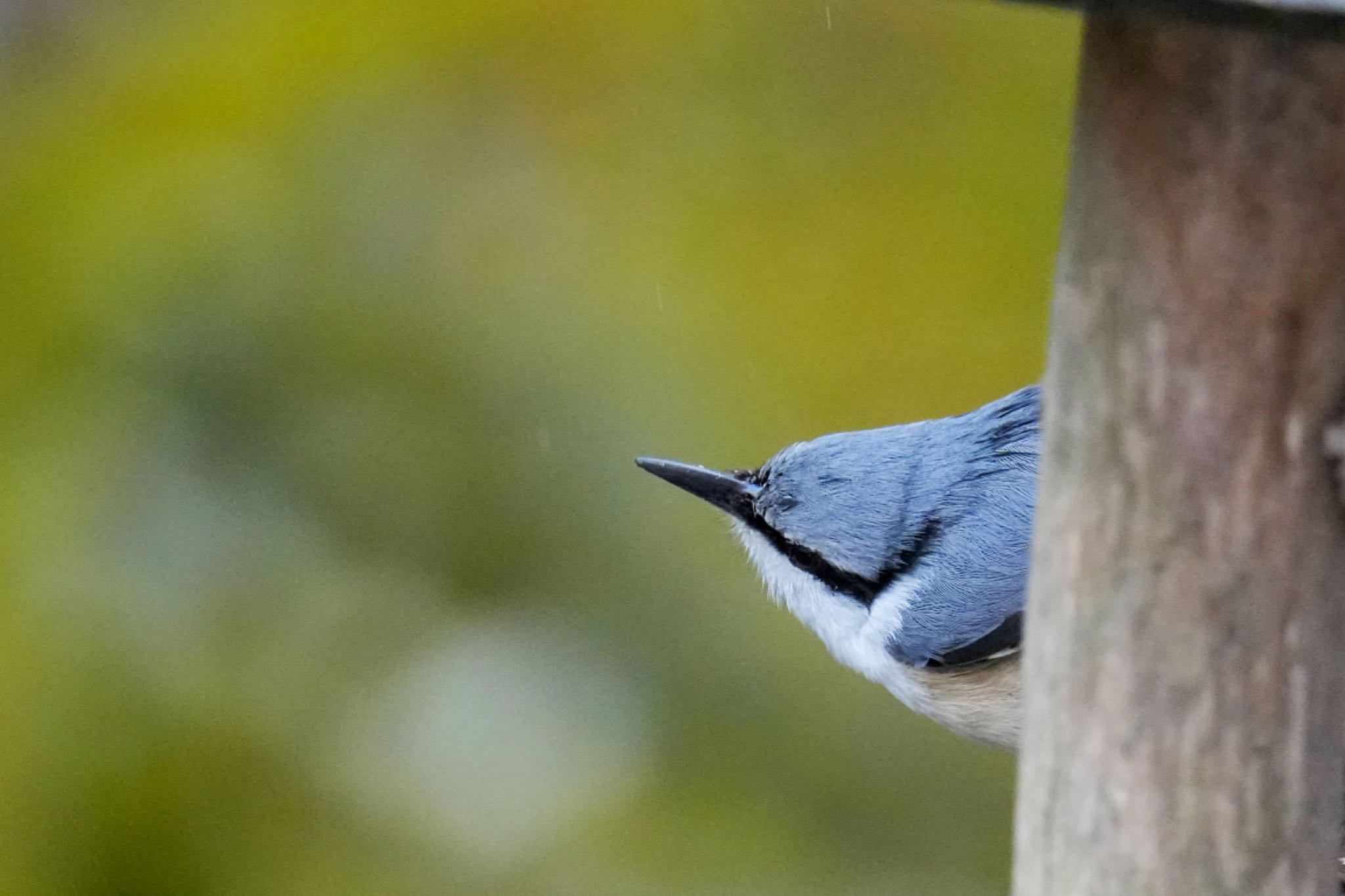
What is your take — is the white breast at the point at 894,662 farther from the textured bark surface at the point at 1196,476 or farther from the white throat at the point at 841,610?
the textured bark surface at the point at 1196,476

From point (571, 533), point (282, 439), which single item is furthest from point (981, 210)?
point (282, 439)

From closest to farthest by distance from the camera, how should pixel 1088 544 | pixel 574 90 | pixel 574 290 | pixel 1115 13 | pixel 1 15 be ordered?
pixel 1115 13, pixel 1088 544, pixel 574 290, pixel 574 90, pixel 1 15

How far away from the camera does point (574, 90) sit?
135 inches

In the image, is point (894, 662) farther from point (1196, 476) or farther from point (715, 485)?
point (1196, 476)

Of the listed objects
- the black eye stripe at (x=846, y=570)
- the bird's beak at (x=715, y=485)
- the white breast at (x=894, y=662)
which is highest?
the bird's beak at (x=715, y=485)

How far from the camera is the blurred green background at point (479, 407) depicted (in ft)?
9.02

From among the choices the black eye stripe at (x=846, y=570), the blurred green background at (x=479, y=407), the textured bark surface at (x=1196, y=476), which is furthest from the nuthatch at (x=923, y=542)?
the blurred green background at (x=479, y=407)

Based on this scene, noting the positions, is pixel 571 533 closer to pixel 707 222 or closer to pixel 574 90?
pixel 707 222

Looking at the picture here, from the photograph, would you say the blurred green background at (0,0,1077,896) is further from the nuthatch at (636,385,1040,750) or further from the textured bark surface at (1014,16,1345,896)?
the textured bark surface at (1014,16,1345,896)

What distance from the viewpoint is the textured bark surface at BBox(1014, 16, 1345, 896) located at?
38.8 inches

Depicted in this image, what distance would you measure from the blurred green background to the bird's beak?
928mm

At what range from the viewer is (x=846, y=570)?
1907mm

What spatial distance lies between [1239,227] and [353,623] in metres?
2.10

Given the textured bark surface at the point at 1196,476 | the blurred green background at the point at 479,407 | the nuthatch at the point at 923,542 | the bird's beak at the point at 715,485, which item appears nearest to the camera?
the textured bark surface at the point at 1196,476
